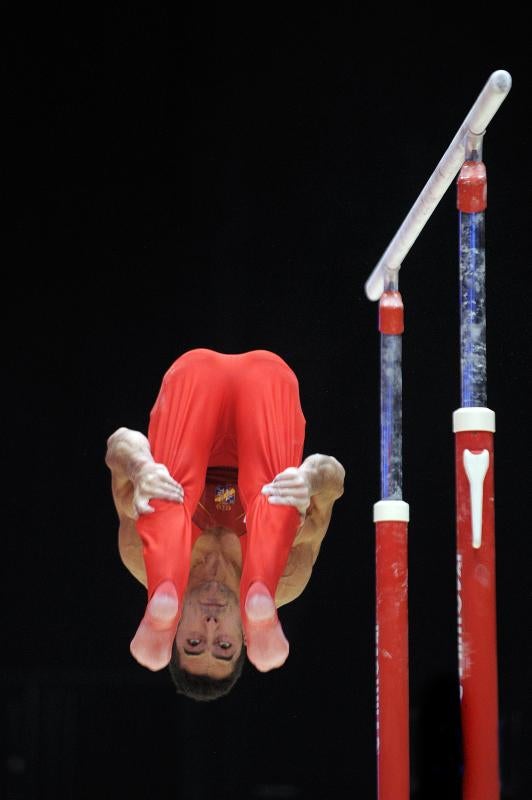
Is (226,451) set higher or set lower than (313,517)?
higher

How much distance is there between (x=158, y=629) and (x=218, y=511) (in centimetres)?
84

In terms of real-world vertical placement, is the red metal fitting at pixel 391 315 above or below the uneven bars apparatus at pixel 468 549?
above

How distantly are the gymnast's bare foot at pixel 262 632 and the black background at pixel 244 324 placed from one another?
71.8 inches

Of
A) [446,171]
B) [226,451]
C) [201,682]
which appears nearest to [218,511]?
[226,451]

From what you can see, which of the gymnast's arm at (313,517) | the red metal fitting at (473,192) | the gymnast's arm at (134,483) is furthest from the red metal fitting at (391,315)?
the gymnast's arm at (134,483)

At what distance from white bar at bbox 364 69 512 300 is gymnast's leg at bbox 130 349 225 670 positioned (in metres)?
0.73

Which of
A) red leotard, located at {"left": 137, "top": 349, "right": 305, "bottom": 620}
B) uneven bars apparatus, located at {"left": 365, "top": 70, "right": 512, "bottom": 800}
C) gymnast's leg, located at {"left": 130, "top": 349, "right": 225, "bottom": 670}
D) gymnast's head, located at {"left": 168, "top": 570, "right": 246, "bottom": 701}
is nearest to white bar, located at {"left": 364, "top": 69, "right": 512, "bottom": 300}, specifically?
uneven bars apparatus, located at {"left": 365, "top": 70, "right": 512, "bottom": 800}

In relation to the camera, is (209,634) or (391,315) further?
(391,315)

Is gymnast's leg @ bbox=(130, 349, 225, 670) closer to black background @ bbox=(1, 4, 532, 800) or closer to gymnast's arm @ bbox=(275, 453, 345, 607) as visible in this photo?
gymnast's arm @ bbox=(275, 453, 345, 607)

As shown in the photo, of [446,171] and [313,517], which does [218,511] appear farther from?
[446,171]

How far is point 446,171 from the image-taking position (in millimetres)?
3645

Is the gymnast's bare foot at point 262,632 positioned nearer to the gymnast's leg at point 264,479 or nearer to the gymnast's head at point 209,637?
the gymnast's leg at point 264,479

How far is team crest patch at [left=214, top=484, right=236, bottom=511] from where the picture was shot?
4.22 m

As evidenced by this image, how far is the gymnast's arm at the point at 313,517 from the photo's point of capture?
374cm
